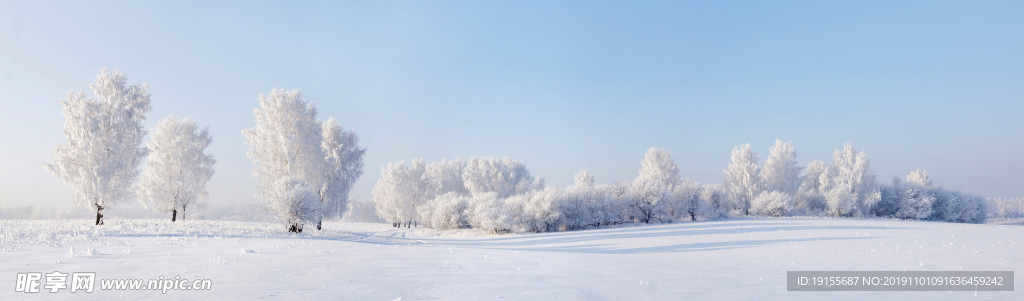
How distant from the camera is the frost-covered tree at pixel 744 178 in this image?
5212 cm

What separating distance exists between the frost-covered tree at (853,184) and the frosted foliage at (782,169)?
3359 mm

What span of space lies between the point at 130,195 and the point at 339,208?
11.3 m

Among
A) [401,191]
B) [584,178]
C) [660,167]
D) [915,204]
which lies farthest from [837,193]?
[401,191]

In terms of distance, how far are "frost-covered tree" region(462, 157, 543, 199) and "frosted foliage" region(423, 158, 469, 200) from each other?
11.0 ft

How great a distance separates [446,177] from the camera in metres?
60.9

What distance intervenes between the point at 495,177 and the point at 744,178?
3127 centimetres

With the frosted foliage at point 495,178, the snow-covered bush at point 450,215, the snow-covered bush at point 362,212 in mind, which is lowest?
the snow-covered bush at point 362,212

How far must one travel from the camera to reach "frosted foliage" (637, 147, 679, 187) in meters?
53.4

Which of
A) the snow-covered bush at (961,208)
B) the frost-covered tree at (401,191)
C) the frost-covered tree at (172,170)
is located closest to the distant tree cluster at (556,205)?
the frost-covered tree at (401,191)

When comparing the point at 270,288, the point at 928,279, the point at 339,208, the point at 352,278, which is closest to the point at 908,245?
the point at 928,279

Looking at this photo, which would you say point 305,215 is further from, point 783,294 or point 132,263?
point 783,294

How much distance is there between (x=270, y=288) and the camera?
180 inches

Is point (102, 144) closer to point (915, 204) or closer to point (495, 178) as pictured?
point (495, 178)

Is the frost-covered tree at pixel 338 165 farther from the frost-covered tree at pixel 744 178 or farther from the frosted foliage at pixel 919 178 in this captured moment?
the frosted foliage at pixel 919 178
